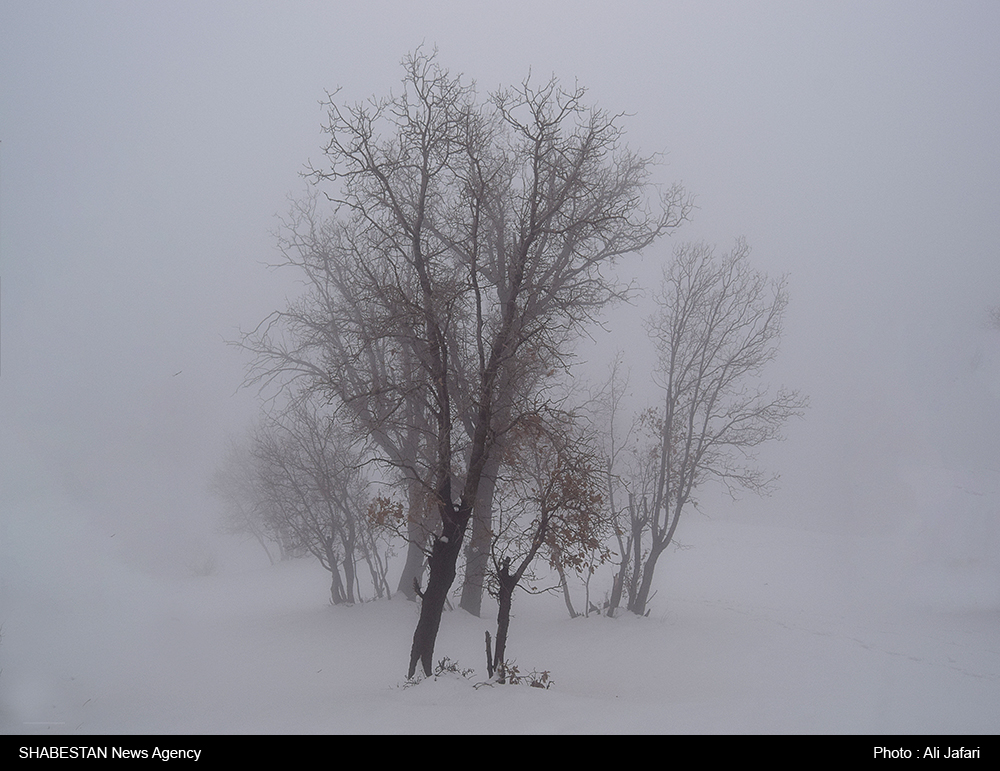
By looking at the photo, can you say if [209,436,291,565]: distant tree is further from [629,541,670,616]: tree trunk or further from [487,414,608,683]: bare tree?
[487,414,608,683]: bare tree

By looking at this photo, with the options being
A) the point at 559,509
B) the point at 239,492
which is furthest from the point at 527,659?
the point at 239,492

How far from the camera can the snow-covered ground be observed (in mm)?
6957

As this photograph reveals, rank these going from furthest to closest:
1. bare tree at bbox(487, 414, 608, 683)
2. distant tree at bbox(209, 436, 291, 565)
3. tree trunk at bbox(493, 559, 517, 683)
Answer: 1. distant tree at bbox(209, 436, 291, 565)
2. tree trunk at bbox(493, 559, 517, 683)
3. bare tree at bbox(487, 414, 608, 683)

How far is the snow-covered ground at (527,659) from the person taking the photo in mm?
6957

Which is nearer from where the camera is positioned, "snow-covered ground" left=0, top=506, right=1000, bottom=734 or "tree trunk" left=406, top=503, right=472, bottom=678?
"snow-covered ground" left=0, top=506, right=1000, bottom=734

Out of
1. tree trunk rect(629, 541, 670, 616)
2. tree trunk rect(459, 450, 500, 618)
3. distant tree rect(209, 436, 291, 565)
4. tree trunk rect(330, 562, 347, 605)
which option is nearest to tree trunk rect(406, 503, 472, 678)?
tree trunk rect(459, 450, 500, 618)

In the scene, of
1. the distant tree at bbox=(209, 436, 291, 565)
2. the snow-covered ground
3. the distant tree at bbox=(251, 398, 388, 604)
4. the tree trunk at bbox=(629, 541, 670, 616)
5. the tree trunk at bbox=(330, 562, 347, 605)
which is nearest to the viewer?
the snow-covered ground

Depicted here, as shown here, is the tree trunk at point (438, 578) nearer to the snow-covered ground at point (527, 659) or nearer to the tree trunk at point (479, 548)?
the snow-covered ground at point (527, 659)

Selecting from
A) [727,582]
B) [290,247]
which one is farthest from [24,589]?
[727,582]

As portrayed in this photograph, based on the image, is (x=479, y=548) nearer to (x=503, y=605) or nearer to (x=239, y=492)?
(x=503, y=605)
